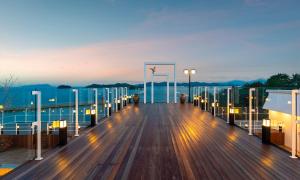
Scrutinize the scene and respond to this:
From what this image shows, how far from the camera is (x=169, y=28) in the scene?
15820mm

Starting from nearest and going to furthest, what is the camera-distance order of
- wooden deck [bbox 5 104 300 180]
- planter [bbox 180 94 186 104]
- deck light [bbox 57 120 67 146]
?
wooden deck [bbox 5 104 300 180] < deck light [bbox 57 120 67 146] < planter [bbox 180 94 186 104]

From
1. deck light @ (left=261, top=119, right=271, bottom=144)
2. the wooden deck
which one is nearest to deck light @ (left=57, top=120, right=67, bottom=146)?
the wooden deck

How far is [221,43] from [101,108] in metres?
12.0

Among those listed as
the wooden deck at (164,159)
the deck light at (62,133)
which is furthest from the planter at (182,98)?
the deck light at (62,133)

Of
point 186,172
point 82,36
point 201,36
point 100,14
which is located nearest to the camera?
point 186,172

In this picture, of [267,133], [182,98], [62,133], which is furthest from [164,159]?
[182,98]

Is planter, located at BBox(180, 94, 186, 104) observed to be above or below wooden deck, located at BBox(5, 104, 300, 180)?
above

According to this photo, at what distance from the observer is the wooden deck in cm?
299

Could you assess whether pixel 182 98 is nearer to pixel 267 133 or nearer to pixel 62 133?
pixel 267 133

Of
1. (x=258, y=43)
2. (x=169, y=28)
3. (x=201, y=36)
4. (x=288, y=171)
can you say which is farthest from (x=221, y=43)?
(x=288, y=171)

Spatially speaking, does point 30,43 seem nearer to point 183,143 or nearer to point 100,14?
point 100,14

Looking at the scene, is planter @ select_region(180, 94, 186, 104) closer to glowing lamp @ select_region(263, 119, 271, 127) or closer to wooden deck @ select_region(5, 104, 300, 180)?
wooden deck @ select_region(5, 104, 300, 180)

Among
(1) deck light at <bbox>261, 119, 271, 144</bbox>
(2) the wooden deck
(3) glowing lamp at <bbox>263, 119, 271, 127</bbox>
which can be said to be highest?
(3) glowing lamp at <bbox>263, 119, 271, 127</bbox>

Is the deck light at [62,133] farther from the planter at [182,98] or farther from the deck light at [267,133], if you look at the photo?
the planter at [182,98]
